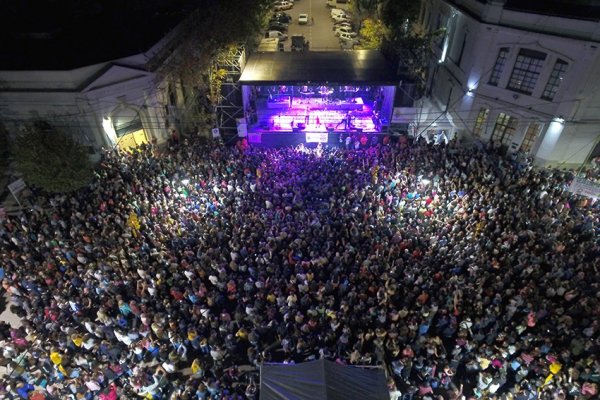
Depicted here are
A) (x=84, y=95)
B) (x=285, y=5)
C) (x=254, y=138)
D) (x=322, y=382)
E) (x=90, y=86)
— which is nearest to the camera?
(x=322, y=382)

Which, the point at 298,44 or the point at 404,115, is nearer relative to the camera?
the point at 404,115

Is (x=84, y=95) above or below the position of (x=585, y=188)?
above

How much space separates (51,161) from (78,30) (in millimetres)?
11866

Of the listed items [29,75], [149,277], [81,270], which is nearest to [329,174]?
[149,277]

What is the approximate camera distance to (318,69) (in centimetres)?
2288

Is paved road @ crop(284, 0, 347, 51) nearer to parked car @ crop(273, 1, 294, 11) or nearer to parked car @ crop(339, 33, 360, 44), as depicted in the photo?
parked car @ crop(273, 1, 294, 11)

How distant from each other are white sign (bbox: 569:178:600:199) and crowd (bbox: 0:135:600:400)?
738 millimetres

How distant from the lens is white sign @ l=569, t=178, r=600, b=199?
1454 centimetres

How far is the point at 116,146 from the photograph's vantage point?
21.1 meters

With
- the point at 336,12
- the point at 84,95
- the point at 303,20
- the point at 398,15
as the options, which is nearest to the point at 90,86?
the point at 84,95

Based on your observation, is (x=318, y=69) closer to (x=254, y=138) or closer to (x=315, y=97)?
(x=315, y=97)

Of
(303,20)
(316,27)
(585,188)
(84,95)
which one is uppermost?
(84,95)

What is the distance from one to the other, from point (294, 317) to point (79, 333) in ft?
21.1

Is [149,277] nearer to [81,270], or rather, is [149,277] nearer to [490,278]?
[81,270]
